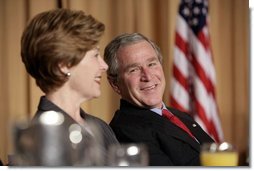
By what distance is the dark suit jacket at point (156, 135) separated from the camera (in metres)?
1.49

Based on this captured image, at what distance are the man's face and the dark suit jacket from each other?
0.04 meters

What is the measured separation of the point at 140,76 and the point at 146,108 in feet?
0.35

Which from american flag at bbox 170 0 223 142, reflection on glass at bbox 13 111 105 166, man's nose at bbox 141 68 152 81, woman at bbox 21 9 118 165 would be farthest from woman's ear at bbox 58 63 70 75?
american flag at bbox 170 0 223 142

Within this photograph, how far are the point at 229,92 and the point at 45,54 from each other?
0.65 m

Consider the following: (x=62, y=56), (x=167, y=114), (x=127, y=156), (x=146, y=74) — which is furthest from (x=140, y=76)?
(x=127, y=156)

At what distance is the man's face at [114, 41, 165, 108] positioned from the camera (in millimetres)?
1574

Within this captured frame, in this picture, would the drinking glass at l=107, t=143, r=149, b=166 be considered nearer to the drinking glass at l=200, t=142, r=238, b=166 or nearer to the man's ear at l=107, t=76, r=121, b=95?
the drinking glass at l=200, t=142, r=238, b=166

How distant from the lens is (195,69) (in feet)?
5.97

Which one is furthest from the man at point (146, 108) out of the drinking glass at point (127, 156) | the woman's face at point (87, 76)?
the drinking glass at point (127, 156)

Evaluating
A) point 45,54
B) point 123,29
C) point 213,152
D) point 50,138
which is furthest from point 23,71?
point 213,152

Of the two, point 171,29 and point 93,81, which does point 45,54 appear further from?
point 171,29

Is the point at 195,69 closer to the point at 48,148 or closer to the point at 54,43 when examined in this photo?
the point at 54,43

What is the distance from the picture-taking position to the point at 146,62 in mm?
1598

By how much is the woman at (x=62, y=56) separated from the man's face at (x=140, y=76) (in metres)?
0.25
